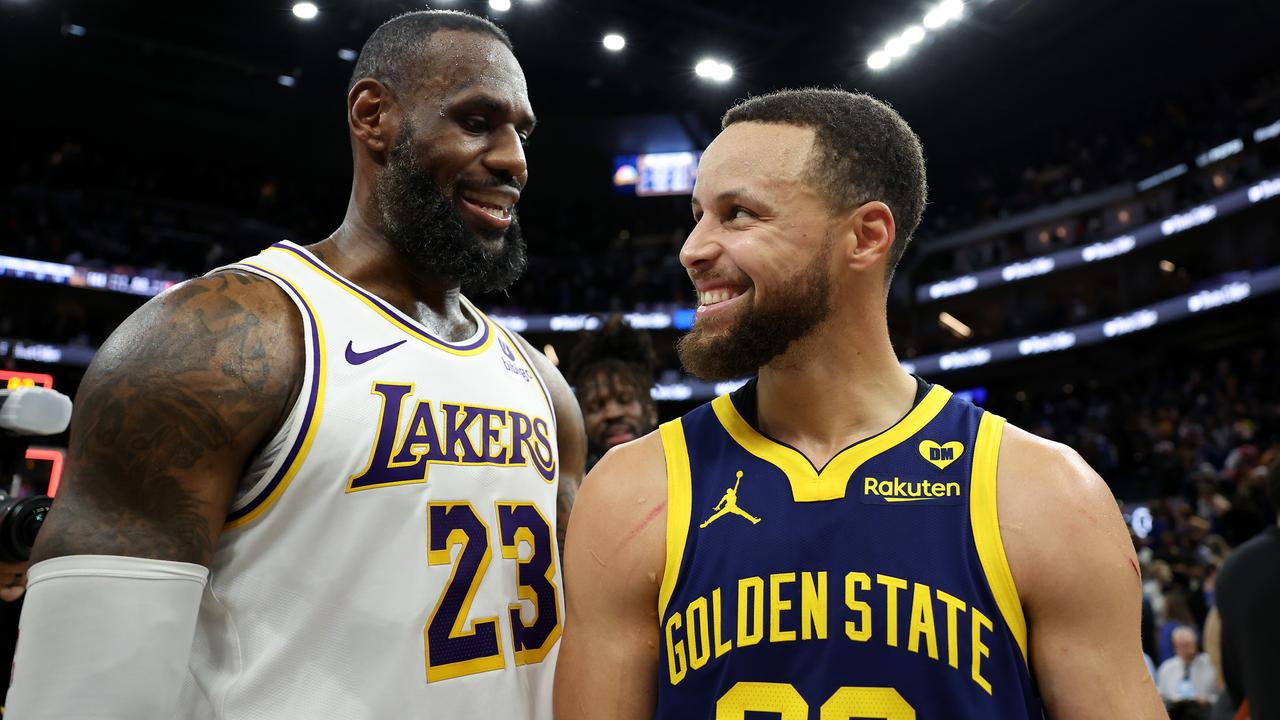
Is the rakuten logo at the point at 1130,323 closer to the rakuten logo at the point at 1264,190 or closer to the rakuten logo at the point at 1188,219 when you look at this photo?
the rakuten logo at the point at 1188,219

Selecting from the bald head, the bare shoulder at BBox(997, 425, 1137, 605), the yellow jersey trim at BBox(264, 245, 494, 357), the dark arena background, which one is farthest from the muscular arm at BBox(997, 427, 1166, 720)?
the dark arena background

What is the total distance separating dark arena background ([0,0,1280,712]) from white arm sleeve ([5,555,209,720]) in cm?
1603

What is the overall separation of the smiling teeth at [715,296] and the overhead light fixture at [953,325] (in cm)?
2694

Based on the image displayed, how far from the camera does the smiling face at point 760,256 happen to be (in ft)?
6.03

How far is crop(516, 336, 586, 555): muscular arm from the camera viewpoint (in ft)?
8.62

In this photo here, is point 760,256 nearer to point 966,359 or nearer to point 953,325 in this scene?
point 966,359

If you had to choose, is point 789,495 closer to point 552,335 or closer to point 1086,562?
point 1086,562

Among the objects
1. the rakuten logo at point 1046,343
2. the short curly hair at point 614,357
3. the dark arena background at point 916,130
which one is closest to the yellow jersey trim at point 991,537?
the short curly hair at point 614,357

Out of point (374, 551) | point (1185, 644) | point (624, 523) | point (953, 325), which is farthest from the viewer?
point (953, 325)

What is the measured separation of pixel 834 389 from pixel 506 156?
96cm

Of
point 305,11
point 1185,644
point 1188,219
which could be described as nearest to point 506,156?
point 1185,644

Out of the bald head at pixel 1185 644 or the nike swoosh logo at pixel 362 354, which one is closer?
the nike swoosh logo at pixel 362 354

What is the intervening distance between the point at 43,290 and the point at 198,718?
24833mm

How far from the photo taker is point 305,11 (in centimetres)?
1930
